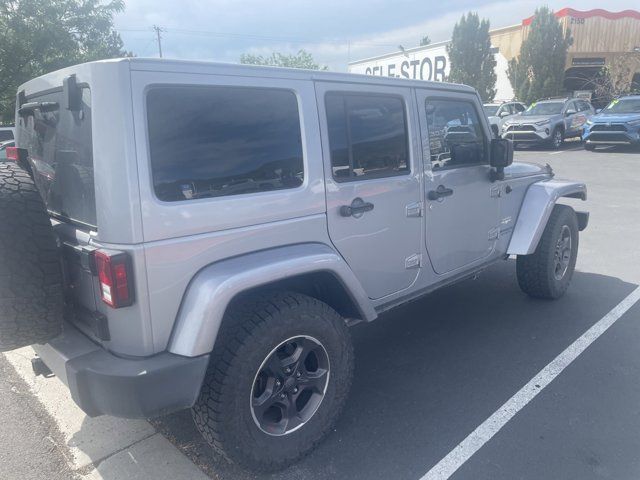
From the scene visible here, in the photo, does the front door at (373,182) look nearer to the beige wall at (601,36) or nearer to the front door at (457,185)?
the front door at (457,185)

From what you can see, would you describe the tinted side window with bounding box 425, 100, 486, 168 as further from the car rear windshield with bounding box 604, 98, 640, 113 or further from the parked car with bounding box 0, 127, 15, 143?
the car rear windshield with bounding box 604, 98, 640, 113

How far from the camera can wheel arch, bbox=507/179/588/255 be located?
4.40m

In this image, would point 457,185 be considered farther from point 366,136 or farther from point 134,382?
point 134,382

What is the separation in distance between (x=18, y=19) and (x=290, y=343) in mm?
18466

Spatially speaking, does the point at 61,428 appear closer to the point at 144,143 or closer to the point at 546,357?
the point at 144,143

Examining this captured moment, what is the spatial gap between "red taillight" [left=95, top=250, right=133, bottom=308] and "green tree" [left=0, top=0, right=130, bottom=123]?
17.4m

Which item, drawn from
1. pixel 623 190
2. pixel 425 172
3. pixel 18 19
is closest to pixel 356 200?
pixel 425 172

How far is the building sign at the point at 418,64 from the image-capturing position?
32938 mm

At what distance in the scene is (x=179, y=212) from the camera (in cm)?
227

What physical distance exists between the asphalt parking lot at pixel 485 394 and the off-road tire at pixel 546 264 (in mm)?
155

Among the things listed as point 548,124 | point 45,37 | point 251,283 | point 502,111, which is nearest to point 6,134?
point 45,37

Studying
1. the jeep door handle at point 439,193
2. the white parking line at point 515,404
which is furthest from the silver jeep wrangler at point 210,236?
→ the white parking line at point 515,404

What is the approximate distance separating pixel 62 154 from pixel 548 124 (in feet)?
59.9

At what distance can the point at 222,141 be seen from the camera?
2434 millimetres
